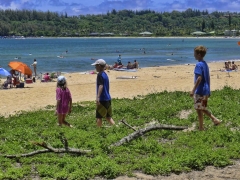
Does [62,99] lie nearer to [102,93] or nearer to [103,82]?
[102,93]

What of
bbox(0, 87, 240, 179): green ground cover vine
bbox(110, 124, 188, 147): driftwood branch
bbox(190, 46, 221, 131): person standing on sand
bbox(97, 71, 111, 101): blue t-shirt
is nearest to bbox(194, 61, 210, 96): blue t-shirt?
bbox(190, 46, 221, 131): person standing on sand

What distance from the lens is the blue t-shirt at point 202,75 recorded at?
7.91 meters

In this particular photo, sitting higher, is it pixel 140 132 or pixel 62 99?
pixel 62 99

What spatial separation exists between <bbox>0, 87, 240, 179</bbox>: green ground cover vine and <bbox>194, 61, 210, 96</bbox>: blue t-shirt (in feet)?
2.40

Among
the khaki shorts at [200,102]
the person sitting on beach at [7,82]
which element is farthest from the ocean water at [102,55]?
the khaki shorts at [200,102]

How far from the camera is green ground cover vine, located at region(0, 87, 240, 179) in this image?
604cm

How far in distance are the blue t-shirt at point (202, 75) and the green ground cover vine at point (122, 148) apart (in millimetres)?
731

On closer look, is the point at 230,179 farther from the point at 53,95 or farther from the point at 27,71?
the point at 27,71

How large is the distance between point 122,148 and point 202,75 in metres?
2.14

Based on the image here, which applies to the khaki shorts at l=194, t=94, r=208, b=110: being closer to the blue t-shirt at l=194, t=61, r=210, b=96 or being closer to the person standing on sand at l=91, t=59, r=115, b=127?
the blue t-shirt at l=194, t=61, r=210, b=96

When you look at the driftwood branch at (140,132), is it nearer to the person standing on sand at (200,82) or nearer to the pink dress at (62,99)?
the person standing on sand at (200,82)

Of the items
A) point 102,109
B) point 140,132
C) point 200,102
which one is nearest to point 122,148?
point 140,132

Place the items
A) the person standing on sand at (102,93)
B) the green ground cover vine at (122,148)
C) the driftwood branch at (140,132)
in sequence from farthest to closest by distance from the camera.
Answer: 1. the person standing on sand at (102,93)
2. the driftwood branch at (140,132)
3. the green ground cover vine at (122,148)

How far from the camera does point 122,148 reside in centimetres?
694
